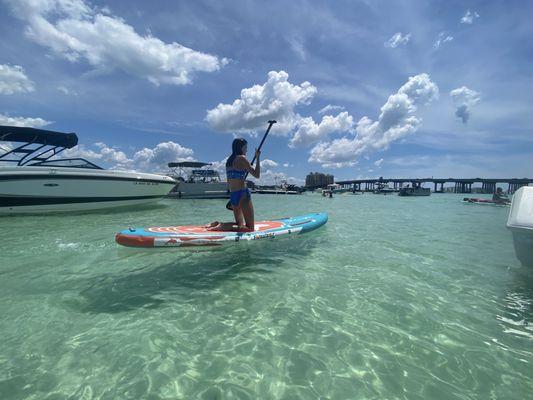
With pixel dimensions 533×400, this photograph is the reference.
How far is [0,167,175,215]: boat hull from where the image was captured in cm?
1396

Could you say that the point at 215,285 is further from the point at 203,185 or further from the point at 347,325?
the point at 203,185

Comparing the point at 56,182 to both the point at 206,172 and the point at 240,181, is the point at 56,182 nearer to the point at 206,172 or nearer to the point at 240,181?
the point at 240,181

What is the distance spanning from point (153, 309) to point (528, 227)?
18.6 feet

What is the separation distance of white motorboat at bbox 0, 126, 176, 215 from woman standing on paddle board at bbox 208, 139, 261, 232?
485 inches

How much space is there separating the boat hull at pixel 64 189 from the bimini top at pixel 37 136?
2908 millimetres

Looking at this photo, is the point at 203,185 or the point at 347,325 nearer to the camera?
the point at 347,325

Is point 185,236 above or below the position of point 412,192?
below

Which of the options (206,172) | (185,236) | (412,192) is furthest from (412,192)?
(185,236)

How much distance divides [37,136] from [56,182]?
3.71 m

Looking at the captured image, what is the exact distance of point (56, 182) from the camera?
14773 millimetres

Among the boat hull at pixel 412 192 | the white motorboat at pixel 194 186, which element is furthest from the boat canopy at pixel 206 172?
the boat hull at pixel 412 192

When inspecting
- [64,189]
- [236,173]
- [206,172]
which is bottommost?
[64,189]

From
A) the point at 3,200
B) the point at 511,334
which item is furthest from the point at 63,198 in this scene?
the point at 511,334

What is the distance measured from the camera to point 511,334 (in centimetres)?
333
